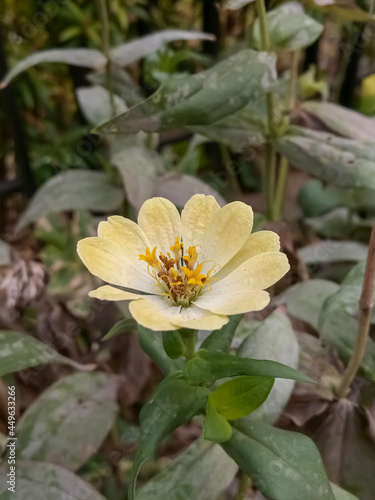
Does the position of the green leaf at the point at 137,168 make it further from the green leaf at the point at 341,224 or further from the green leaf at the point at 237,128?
the green leaf at the point at 341,224

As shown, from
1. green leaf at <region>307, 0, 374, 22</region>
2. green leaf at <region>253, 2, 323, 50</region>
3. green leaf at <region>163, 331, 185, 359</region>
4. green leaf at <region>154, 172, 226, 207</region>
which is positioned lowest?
green leaf at <region>154, 172, 226, 207</region>

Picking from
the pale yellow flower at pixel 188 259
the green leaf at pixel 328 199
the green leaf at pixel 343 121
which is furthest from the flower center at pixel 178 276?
the green leaf at pixel 328 199

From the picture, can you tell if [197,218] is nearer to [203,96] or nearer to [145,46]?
[203,96]

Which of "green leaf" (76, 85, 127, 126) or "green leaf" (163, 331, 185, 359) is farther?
"green leaf" (76, 85, 127, 126)

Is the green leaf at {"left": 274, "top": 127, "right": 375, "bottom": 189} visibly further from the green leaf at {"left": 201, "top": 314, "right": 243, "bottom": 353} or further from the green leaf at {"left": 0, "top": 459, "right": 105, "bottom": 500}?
the green leaf at {"left": 0, "top": 459, "right": 105, "bottom": 500}

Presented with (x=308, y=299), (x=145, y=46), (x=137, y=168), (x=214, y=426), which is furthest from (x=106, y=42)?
(x=214, y=426)

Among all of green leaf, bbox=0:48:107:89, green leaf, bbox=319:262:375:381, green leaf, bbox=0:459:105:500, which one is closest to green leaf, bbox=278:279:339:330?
green leaf, bbox=319:262:375:381

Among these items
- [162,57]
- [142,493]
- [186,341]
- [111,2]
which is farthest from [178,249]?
[111,2]
